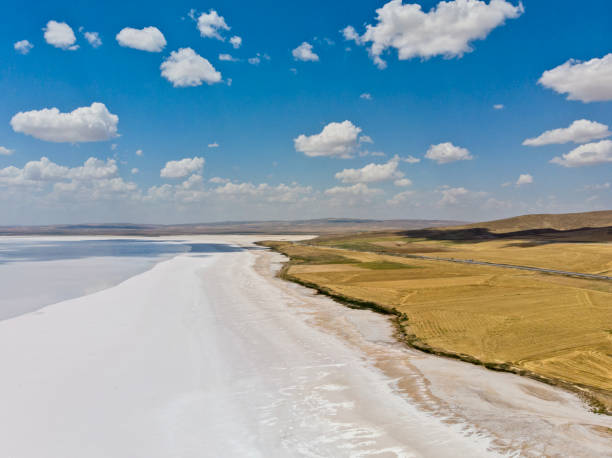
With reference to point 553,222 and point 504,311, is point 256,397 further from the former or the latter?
point 553,222

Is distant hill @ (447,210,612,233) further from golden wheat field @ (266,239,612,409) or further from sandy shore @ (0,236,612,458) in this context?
sandy shore @ (0,236,612,458)

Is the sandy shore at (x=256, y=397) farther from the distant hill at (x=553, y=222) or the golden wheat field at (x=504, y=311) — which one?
the distant hill at (x=553, y=222)

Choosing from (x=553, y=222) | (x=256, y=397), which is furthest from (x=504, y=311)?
(x=553, y=222)

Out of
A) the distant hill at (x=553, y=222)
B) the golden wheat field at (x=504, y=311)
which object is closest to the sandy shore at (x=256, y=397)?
the golden wheat field at (x=504, y=311)

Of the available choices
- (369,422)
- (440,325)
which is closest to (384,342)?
(440,325)

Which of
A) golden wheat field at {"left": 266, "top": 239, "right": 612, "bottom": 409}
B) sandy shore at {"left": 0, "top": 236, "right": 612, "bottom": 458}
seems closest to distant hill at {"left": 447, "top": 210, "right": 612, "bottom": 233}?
golden wheat field at {"left": 266, "top": 239, "right": 612, "bottom": 409}

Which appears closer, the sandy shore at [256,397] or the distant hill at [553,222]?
the sandy shore at [256,397]
